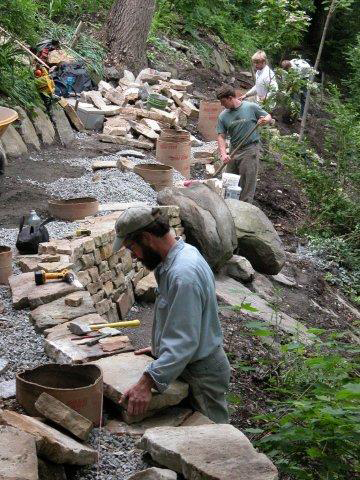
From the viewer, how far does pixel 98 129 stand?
550 inches

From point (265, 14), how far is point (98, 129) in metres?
5.89

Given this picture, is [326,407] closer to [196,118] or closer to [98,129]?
[98,129]

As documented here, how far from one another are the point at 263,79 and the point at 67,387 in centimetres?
1061

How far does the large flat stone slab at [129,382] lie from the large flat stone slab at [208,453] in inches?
14.1

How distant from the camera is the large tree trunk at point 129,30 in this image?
55.1 feet

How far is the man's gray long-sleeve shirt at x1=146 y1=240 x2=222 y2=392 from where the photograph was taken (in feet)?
13.2

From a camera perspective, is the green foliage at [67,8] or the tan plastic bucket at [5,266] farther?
the green foliage at [67,8]

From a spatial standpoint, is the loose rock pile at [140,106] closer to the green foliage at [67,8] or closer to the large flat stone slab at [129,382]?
the green foliage at [67,8]

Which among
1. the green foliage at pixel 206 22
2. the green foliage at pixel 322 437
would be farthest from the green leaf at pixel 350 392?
the green foliage at pixel 206 22

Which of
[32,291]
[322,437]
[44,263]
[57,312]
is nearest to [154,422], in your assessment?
[322,437]

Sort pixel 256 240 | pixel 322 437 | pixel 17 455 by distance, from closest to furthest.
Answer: pixel 17 455 → pixel 322 437 → pixel 256 240

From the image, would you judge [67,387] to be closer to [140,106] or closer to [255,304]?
[255,304]

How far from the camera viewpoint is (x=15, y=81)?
1231 centimetres

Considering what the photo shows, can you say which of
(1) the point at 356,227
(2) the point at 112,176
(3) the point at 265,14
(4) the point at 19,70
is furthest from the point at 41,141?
(3) the point at 265,14
